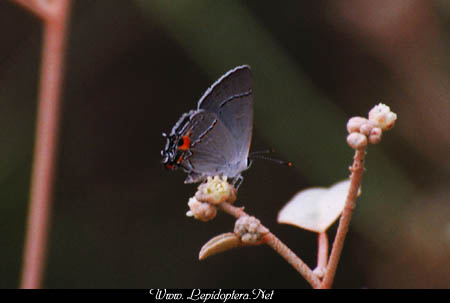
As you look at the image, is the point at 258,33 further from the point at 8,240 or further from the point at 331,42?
the point at 8,240

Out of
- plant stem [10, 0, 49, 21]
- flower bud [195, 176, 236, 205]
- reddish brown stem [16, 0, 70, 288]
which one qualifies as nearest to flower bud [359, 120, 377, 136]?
flower bud [195, 176, 236, 205]

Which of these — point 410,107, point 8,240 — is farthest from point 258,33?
point 8,240

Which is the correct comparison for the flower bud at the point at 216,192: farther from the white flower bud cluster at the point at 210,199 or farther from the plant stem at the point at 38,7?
the plant stem at the point at 38,7

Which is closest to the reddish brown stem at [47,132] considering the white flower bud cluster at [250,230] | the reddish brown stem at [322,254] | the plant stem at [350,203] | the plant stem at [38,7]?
the plant stem at [38,7]

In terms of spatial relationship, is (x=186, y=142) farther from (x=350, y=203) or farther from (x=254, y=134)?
(x=254, y=134)

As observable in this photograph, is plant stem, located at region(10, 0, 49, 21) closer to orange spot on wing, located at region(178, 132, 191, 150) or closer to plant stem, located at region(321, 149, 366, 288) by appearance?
orange spot on wing, located at region(178, 132, 191, 150)

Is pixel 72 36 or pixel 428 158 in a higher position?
pixel 72 36

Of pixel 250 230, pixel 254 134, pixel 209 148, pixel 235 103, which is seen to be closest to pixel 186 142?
pixel 209 148
